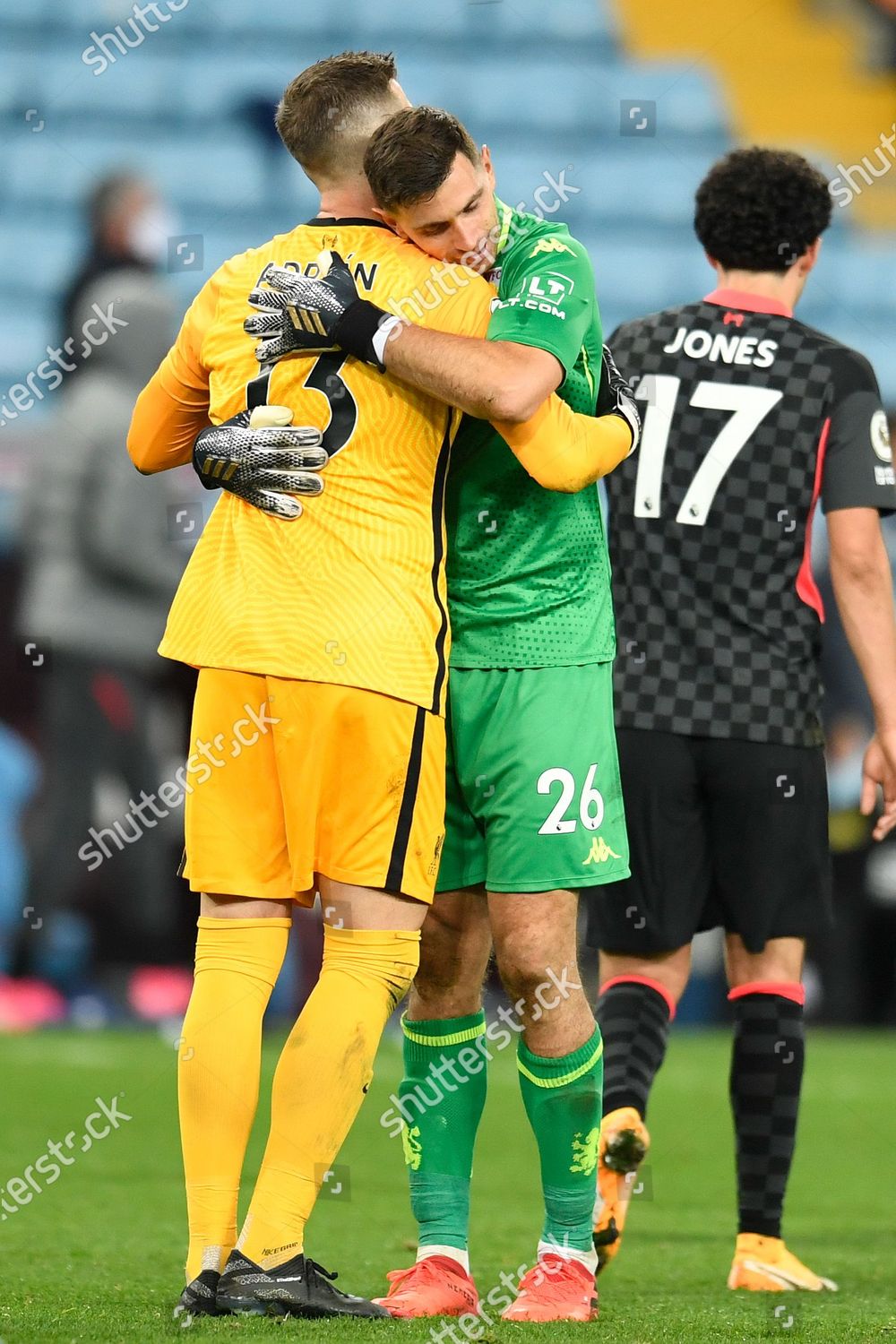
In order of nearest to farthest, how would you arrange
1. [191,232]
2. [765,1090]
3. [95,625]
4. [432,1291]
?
[432,1291] → [765,1090] → [95,625] → [191,232]

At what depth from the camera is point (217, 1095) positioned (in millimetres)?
2568

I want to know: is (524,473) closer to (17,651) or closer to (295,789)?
(295,789)

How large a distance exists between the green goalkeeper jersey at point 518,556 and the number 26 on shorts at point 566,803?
0.57ft

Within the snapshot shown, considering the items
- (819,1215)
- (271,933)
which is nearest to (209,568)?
(271,933)

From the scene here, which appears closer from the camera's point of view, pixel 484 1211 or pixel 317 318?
pixel 317 318

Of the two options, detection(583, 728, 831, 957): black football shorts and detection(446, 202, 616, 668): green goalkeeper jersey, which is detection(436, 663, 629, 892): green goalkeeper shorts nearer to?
detection(446, 202, 616, 668): green goalkeeper jersey

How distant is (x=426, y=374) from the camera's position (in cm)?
257

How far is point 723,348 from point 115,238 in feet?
19.2

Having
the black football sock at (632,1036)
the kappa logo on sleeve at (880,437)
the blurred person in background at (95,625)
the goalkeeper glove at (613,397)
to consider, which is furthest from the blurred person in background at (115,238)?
the goalkeeper glove at (613,397)

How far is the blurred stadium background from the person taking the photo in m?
7.89

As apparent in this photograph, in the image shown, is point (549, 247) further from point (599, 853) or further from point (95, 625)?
point (95, 625)

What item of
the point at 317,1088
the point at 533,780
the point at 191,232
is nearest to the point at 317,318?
the point at 533,780

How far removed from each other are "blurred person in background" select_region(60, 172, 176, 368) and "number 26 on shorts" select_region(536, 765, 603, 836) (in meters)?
6.27

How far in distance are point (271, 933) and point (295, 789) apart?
0.71 feet
